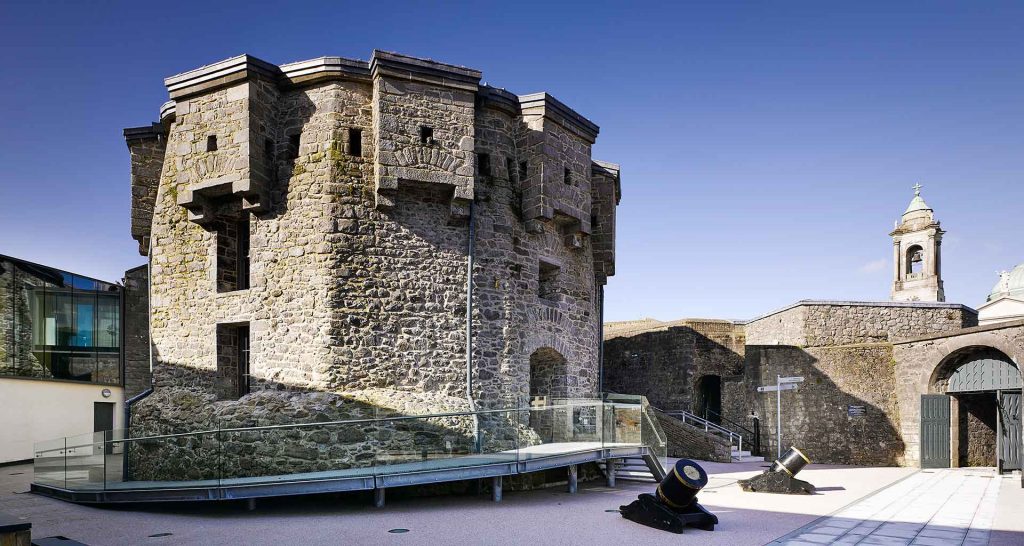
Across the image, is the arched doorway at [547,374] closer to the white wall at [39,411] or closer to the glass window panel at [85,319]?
the white wall at [39,411]

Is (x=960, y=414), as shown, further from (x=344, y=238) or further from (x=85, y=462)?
(x=85, y=462)

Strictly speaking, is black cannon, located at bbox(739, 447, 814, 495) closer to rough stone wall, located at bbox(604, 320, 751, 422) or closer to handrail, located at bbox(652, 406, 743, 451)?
handrail, located at bbox(652, 406, 743, 451)

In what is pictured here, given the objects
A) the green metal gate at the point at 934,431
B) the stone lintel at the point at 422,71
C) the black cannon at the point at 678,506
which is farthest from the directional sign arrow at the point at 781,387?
the stone lintel at the point at 422,71

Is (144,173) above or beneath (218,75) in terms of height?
beneath

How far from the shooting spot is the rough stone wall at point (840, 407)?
1761 cm

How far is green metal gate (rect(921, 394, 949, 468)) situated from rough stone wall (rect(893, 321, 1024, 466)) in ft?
0.42

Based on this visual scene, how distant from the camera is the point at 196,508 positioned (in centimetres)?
1047

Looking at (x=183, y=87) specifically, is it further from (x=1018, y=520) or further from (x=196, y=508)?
(x=1018, y=520)

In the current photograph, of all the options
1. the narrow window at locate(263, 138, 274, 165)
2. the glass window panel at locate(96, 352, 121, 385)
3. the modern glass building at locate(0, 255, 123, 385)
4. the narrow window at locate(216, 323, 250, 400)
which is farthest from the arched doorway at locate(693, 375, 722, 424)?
the modern glass building at locate(0, 255, 123, 385)

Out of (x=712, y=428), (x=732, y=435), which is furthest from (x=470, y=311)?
(x=712, y=428)

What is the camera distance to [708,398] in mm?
22625

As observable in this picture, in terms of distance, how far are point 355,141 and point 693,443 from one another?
11.4 meters

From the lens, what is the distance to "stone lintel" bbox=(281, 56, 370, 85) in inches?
473

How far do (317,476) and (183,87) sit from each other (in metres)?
7.80
